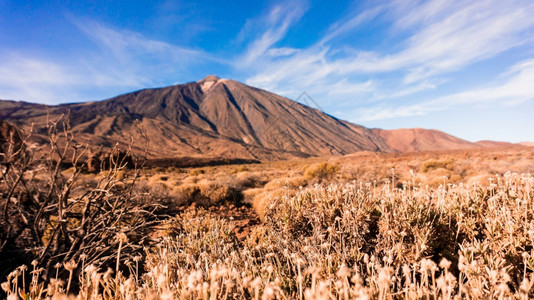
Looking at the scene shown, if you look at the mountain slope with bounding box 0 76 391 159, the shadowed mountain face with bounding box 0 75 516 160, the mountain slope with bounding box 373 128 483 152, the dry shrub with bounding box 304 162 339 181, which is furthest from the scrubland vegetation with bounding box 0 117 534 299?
the mountain slope with bounding box 373 128 483 152

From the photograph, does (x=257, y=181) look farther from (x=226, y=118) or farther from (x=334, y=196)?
(x=226, y=118)

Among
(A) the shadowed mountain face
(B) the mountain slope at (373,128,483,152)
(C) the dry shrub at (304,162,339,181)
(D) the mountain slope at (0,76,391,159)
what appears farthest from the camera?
(B) the mountain slope at (373,128,483,152)

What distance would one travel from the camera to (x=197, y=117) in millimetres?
150750

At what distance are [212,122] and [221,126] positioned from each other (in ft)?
35.8

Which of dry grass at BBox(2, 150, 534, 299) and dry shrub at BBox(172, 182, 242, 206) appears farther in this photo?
dry shrub at BBox(172, 182, 242, 206)

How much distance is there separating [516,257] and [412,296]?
139 cm

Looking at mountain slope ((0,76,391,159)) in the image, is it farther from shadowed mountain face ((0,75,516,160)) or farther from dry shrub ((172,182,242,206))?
dry shrub ((172,182,242,206))

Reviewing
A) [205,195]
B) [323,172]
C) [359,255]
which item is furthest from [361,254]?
[323,172]

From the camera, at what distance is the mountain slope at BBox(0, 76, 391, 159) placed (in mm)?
91625

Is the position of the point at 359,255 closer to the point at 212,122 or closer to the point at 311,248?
the point at 311,248

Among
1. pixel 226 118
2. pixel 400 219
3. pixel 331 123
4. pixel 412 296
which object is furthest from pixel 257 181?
pixel 226 118

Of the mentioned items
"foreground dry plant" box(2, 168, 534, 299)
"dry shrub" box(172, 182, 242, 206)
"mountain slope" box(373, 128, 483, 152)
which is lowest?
"dry shrub" box(172, 182, 242, 206)

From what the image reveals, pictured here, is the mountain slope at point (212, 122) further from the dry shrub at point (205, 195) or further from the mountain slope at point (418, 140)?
the dry shrub at point (205, 195)

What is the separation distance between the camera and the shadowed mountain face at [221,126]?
91312 millimetres
